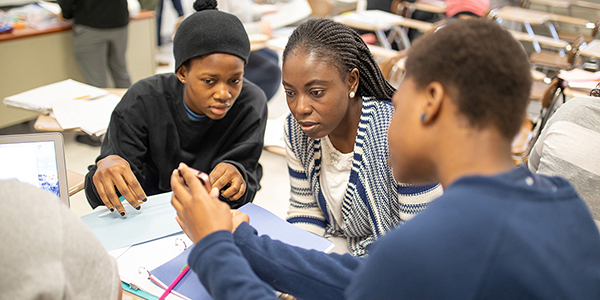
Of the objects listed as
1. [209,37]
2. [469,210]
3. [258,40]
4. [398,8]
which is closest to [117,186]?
[209,37]

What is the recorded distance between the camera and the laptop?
43.8 inches

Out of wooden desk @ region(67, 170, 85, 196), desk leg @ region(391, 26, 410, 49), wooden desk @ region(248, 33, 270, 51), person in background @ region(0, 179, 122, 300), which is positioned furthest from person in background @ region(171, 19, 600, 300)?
desk leg @ region(391, 26, 410, 49)

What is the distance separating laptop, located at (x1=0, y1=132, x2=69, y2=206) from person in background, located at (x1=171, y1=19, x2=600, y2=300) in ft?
1.94

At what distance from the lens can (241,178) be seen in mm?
1375

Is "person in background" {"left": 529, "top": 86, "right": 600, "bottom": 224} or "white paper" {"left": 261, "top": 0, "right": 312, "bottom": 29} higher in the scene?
"person in background" {"left": 529, "top": 86, "right": 600, "bottom": 224}

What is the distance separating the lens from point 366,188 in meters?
1.36

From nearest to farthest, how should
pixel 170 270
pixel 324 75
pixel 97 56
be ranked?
pixel 170 270 → pixel 324 75 → pixel 97 56

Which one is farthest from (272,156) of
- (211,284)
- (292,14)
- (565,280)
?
(565,280)

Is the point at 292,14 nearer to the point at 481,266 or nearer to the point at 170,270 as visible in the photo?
the point at 170,270

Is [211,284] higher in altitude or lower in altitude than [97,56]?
higher

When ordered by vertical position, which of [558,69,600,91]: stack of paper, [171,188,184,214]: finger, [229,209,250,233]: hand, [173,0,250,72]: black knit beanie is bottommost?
[558,69,600,91]: stack of paper

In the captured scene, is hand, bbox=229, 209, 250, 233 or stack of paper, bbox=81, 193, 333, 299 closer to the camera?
hand, bbox=229, 209, 250, 233

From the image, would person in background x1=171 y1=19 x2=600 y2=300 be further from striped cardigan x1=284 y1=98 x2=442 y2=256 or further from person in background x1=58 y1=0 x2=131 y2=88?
person in background x1=58 y1=0 x2=131 y2=88

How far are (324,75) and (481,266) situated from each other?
0.83 m
